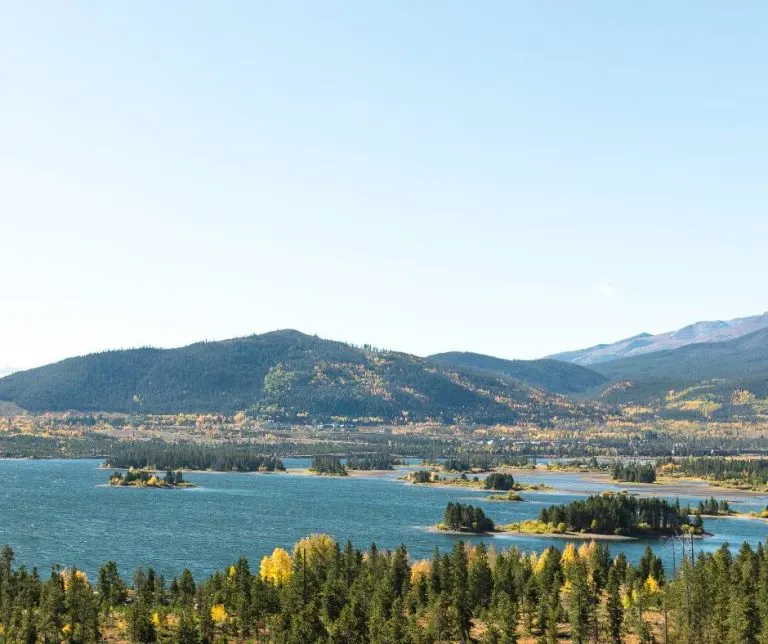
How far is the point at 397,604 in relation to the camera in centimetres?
13312

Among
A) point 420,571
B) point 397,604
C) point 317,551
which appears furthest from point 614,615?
point 317,551

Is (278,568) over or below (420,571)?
over

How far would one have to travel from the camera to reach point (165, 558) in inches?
7731

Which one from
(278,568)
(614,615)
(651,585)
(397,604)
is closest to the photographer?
(614,615)

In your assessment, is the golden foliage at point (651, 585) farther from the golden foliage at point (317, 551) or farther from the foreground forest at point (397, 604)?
the golden foliage at point (317, 551)

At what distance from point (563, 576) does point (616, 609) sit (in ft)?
92.0

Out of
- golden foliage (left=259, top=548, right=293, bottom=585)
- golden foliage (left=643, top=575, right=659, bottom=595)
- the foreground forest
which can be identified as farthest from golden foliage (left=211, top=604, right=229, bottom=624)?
golden foliage (left=643, top=575, right=659, bottom=595)

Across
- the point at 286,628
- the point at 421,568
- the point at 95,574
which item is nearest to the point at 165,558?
the point at 95,574

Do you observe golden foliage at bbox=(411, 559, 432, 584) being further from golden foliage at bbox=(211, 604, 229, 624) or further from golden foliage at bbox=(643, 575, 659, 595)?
golden foliage at bbox=(643, 575, 659, 595)

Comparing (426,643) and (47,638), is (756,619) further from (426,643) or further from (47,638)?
(47,638)

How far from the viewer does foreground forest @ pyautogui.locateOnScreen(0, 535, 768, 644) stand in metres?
127

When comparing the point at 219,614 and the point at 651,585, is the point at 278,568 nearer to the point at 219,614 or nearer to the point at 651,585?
the point at 219,614

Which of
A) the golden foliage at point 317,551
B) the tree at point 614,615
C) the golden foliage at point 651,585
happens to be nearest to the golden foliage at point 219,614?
the golden foliage at point 317,551

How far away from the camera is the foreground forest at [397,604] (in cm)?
12731
